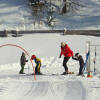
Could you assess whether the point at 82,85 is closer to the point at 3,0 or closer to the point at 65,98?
the point at 65,98

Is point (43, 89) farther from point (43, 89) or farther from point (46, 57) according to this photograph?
point (46, 57)

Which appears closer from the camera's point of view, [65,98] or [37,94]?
[65,98]

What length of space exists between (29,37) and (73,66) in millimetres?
9908

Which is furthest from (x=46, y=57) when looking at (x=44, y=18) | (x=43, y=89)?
(x=44, y=18)

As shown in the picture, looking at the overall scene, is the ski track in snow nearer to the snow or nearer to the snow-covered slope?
the snow

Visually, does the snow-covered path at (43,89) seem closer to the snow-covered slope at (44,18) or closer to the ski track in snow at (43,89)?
the ski track in snow at (43,89)

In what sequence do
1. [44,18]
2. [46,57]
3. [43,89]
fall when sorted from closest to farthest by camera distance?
[43,89] → [46,57] → [44,18]

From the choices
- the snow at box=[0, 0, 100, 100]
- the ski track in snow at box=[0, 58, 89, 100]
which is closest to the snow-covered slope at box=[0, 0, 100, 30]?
the snow at box=[0, 0, 100, 100]

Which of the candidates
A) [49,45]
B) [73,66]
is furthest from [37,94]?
[49,45]

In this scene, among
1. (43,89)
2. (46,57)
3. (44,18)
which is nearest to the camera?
(43,89)

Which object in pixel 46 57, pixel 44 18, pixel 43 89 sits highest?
pixel 44 18

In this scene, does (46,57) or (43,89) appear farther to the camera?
(46,57)

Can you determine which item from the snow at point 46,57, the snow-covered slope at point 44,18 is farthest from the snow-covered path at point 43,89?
the snow-covered slope at point 44,18

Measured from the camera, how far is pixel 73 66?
18453 mm
